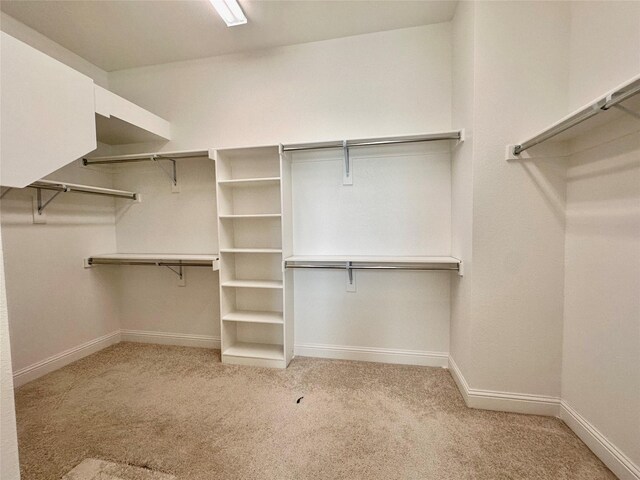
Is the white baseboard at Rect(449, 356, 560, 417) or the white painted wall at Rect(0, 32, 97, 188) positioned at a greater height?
the white painted wall at Rect(0, 32, 97, 188)

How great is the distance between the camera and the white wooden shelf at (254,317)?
2285mm

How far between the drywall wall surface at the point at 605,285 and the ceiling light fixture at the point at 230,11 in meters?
2.41

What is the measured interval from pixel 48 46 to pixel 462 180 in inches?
142

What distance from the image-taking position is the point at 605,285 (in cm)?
135

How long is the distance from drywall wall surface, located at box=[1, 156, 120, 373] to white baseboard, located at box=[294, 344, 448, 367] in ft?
6.80

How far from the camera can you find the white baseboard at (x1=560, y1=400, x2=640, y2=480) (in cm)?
121

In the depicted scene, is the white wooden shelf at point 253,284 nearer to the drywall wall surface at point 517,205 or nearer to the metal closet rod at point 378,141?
the metal closet rod at point 378,141

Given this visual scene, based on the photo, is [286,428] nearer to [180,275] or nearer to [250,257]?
[250,257]

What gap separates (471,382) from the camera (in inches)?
69.4

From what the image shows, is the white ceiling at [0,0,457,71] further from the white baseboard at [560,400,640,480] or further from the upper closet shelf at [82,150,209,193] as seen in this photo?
the white baseboard at [560,400,640,480]

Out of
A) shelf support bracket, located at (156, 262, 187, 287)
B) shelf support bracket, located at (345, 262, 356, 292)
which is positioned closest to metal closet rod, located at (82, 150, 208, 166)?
shelf support bracket, located at (156, 262, 187, 287)

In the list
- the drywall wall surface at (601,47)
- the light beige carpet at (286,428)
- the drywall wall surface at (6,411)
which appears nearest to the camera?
the drywall wall surface at (6,411)

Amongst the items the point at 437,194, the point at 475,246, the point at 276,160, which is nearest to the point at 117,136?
the point at 276,160

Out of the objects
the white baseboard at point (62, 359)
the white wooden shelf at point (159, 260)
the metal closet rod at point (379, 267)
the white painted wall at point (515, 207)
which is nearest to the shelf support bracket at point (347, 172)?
the metal closet rod at point (379, 267)
